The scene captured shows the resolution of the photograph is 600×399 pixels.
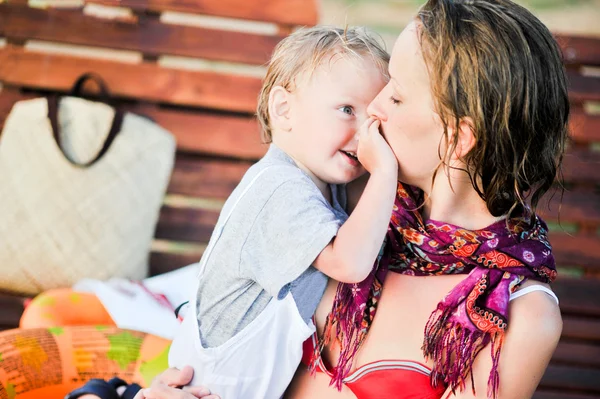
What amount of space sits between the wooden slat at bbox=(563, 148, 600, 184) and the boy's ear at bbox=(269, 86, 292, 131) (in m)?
1.75

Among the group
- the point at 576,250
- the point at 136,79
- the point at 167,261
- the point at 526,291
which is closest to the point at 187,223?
the point at 167,261

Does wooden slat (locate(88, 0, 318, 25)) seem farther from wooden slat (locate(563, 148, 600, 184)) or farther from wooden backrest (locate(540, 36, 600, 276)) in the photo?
wooden slat (locate(563, 148, 600, 184))

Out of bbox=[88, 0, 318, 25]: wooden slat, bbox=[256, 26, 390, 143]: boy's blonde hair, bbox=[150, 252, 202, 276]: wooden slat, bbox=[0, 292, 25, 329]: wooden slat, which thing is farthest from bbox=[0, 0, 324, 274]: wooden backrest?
bbox=[256, 26, 390, 143]: boy's blonde hair

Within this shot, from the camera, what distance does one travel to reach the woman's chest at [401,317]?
5.03 ft

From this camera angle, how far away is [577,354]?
3.15m

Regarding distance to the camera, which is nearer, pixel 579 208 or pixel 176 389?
pixel 176 389

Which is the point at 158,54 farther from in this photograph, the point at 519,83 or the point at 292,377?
the point at 519,83

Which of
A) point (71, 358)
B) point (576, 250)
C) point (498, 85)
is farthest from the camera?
point (576, 250)

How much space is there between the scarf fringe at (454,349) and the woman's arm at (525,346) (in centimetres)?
2

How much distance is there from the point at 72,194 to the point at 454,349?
1.81 meters

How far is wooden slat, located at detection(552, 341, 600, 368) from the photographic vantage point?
3141 millimetres

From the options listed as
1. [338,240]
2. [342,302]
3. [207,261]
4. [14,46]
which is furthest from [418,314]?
[14,46]

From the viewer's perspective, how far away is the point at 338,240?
4.66 ft

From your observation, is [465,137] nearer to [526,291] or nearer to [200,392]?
[526,291]
